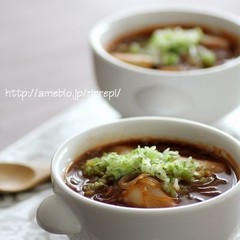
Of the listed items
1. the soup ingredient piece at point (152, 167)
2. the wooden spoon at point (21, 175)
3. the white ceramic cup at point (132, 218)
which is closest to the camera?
the white ceramic cup at point (132, 218)

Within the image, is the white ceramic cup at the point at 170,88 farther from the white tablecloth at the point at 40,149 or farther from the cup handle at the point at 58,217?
the cup handle at the point at 58,217


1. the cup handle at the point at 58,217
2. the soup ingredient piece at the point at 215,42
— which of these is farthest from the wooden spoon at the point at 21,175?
the soup ingredient piece at the point at 215,42

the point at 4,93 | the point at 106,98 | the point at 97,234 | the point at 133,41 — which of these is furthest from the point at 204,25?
the point at 97,234

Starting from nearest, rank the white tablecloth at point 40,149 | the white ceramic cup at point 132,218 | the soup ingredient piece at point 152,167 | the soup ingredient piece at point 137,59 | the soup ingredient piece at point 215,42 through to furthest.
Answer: the white ceramic cup at point 132,218 < the soup ingredient piece at point 152,167 < the white tablecloth at point 40,149 < the soup ingredient piece at point 137,59 < the soup ingredient piece at point 215,42

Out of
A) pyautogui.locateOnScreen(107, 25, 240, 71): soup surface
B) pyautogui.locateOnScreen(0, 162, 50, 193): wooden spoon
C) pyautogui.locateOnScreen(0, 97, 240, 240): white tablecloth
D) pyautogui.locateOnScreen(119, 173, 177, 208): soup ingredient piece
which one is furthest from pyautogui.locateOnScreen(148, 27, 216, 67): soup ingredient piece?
pyautogui.locateOnScreen(119, 173, 177, 208): soup ingredient piece

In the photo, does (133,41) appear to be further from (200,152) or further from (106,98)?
(200,152)

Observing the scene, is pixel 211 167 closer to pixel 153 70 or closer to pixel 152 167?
pixel 152 167

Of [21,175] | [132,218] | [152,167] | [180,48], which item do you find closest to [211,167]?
[152,167]
